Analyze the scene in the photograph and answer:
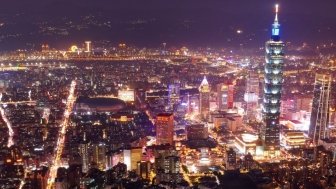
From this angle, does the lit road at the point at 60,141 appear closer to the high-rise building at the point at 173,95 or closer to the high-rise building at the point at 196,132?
the high-rise building at the point at 196,132

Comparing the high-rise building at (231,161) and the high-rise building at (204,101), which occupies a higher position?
the high-rise building at (204,101)

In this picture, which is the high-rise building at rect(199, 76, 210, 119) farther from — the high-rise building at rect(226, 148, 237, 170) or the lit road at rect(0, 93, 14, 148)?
the lit road at rect(0, 93, 14, 148)

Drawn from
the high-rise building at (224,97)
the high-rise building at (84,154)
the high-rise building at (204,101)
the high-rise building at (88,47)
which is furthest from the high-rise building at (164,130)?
the high-rise building at (88,47)

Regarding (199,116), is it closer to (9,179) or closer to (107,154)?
(107,154)

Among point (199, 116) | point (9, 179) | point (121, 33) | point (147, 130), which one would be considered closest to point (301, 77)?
point (199, 116)

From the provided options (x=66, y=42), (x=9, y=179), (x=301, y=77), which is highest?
(x=66, y=42)

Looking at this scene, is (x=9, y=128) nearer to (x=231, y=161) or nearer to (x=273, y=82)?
(x=231, y=161)
